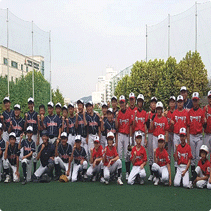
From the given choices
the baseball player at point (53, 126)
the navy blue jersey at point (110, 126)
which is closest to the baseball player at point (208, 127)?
the navy blue jersey at point (110, 126)

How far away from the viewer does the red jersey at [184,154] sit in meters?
7.07

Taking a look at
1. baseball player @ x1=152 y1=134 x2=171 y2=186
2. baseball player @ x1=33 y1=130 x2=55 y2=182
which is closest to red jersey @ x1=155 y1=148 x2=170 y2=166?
baseball player @ x1=152 y1=134 x2=171 y2=186

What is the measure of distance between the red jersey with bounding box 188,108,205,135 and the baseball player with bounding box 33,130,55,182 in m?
3.44

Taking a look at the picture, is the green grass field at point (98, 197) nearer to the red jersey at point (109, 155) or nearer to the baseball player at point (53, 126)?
the red jersey at point (109, 155)

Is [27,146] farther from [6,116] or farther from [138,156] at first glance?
[138,156]

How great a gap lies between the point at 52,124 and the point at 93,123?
3.63 feet

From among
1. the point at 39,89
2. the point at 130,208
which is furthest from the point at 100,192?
the point at 39,89

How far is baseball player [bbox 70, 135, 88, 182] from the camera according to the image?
302 inches

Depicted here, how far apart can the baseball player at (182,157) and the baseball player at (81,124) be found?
8.30ft

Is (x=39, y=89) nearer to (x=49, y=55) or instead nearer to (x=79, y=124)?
(x=49, y=55)

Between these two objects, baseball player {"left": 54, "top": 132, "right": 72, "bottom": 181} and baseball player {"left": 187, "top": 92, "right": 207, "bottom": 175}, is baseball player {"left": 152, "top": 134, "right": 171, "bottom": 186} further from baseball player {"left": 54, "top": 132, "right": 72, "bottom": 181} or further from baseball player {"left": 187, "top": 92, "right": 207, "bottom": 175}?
baseball player {"left": 54, "top": 132, "right": 72, "bottom": 181}

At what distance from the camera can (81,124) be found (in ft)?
27.7

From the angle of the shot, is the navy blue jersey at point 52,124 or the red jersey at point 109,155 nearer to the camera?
the red jersey at point 109,155

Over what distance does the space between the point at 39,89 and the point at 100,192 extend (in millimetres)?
17532
